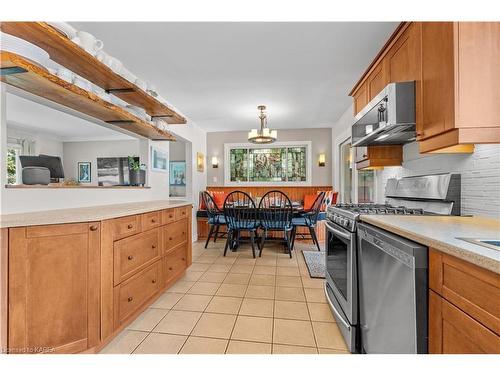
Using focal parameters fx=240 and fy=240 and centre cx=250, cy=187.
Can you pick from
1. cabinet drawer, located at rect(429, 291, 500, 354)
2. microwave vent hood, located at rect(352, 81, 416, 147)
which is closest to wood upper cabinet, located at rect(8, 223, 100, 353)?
cabinet drawer, located at rect(429, 291, 500, 354)

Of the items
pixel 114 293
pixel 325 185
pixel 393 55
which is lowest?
pixel 114 293

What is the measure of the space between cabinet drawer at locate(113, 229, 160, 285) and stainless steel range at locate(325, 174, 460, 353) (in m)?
1.51

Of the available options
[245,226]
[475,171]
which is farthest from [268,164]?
[475,171]

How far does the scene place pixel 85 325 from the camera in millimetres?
1403

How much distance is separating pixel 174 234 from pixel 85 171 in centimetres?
505

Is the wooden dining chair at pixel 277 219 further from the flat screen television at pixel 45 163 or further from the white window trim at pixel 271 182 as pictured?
the flat screen television at pixel 45 163

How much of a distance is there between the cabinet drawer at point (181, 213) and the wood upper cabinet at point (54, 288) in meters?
1.10

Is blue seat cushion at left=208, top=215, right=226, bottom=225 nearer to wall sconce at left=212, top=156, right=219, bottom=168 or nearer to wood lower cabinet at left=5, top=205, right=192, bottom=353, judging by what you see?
wall sconce at left=212, top=156, right=219, bottom=168

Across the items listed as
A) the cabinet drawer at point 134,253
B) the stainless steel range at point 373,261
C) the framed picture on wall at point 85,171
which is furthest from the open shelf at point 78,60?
the framed picture on wall at point 85,171

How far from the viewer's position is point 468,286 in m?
0.72

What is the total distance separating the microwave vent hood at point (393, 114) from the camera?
1526 millimetres
